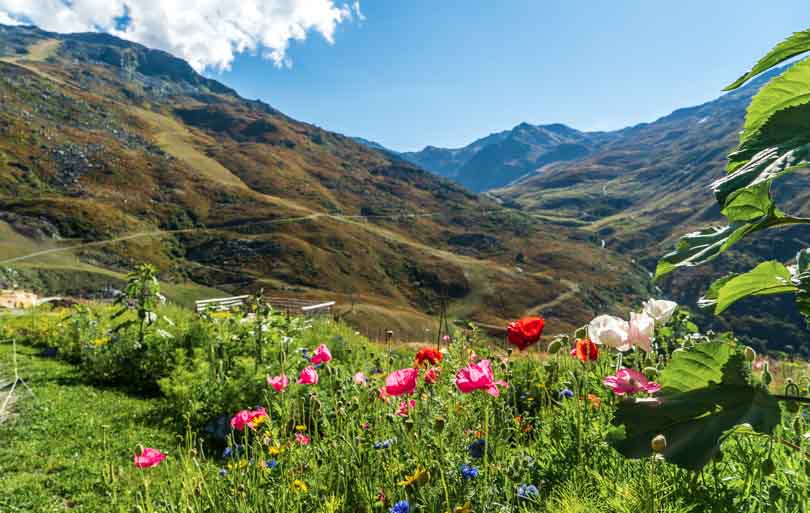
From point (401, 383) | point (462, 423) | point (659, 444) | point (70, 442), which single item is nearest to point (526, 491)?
point (401, 383)

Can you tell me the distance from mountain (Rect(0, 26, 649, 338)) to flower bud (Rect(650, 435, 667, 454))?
27.3 meters

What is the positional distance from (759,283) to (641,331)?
0.98 m

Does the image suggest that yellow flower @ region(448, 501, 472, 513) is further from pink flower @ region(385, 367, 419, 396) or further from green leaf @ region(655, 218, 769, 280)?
green leaf @ region(655, 218, 769, 280)

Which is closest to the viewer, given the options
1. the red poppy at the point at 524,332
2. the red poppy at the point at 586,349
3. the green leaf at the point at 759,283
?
the green leaf at the point at 759,283

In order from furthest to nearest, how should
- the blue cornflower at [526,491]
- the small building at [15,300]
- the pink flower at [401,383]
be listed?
the small building at [15,300] < the pink flower at [401,383] < the blue cornflower at [526,491]

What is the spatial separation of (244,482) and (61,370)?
688cm

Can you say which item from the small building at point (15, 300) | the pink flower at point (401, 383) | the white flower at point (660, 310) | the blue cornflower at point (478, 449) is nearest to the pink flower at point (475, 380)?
the pink flower at point (401, 383)

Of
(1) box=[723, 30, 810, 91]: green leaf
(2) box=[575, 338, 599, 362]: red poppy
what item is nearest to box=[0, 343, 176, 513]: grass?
(2) box=[575, 338, 599, 362]: red poppy

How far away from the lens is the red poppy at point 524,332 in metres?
2.61

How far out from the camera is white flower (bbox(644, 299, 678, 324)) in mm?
1784

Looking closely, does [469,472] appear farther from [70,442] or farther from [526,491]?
[70,442]

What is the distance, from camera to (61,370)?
25.1 ft

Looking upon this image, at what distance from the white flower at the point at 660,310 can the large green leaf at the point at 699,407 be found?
0.95 m

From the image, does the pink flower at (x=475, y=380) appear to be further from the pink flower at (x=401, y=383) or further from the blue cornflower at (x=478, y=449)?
the blue cornflower at (x=478, y=449)
